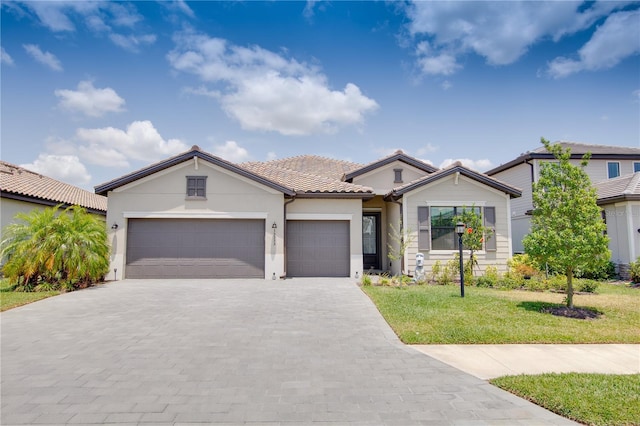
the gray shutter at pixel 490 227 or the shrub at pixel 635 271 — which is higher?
the gray shutter at pixel 490 227

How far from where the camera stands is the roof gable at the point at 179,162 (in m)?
13.2

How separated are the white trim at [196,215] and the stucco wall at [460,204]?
20.7 ft

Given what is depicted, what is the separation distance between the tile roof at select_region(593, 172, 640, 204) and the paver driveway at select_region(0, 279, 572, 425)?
13.5 metres

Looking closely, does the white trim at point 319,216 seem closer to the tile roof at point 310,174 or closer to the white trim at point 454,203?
the tile roof at point 310,174

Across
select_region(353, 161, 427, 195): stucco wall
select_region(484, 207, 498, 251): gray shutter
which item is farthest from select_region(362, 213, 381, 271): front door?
select_region(484, 207, 498, 251): gray shutter

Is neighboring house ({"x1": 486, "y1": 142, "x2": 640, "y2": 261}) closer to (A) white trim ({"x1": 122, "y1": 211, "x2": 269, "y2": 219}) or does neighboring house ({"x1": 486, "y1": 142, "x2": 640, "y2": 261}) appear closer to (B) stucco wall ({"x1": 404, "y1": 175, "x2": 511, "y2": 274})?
(B) stucco wall ({"x1": 404, "y1": 175, "x2": 511, "y2": 274})

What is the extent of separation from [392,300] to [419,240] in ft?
18.4

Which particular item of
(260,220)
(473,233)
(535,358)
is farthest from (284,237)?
(535,358)

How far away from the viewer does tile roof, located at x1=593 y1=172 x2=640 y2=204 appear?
45.2 ft

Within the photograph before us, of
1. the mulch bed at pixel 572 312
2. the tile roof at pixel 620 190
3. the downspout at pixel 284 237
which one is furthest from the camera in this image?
the tile roof at pixel 620 190

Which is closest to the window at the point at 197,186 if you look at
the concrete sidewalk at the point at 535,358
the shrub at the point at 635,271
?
the concrete sidewalk at the point at 535,358

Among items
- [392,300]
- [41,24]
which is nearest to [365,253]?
[392,300]

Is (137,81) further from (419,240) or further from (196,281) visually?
(419,240)

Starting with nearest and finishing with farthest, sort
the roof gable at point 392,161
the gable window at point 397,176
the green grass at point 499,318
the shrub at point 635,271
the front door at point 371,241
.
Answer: the green grass at point 499,318
the shrub at point 635,271
the front door at point 371,241
the roof gable at point 392,161
the gable window at point 397,176
